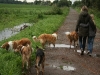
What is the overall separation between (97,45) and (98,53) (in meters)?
2.27

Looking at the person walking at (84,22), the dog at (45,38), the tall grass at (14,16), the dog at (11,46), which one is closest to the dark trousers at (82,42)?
the person walking at (84,22)

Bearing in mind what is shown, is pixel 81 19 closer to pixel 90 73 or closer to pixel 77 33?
pixel 77 33

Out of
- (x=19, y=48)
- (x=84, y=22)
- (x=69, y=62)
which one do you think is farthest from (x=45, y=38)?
(x=19, y=48)

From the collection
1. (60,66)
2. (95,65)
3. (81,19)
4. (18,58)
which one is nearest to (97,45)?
(81,19)

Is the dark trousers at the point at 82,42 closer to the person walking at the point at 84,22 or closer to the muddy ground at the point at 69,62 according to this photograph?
the person walking at the point at 84,22

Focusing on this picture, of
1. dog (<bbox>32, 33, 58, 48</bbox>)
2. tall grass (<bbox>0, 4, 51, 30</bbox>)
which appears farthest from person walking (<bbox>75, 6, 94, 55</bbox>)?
tall grass (<bbox>0, 4, 51, 30</bbox>)

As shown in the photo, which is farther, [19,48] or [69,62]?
[69,62]

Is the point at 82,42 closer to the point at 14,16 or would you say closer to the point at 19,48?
the point at 19,48

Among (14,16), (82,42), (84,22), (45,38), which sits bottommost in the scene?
(14,16)

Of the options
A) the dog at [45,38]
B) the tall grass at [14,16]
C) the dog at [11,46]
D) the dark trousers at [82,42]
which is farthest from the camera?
the tall grass at [14,16]

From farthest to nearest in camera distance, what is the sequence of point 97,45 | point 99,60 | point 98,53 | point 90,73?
point 97,45
point 98,53
point 99,60
point 90,73

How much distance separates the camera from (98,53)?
492 inches

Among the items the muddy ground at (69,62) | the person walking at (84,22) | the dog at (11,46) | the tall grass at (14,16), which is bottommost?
the tall grass at (14,16)

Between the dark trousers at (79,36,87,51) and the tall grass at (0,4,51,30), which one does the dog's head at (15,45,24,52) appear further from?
the tall grass at (0,4,51,30)
